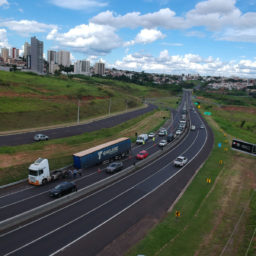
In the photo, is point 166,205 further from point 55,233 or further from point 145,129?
point 145,129

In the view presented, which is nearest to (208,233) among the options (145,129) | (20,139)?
(20,139)

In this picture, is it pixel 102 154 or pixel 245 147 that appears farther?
pixel 245 147

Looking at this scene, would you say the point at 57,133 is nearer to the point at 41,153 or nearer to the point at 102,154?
the point at 41,153

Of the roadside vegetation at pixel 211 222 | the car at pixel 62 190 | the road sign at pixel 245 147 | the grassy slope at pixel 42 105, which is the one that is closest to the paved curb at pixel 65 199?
the car at pixel 62 190

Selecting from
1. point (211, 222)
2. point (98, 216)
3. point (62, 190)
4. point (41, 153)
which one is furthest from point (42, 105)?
point (211, 222)

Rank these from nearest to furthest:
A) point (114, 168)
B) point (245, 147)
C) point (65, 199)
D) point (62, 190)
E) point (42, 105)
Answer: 1. point (65, 199)
2. point (62, 190)
3. point (114, 168)
4. point (245, 147)
5. point (42, 105)
